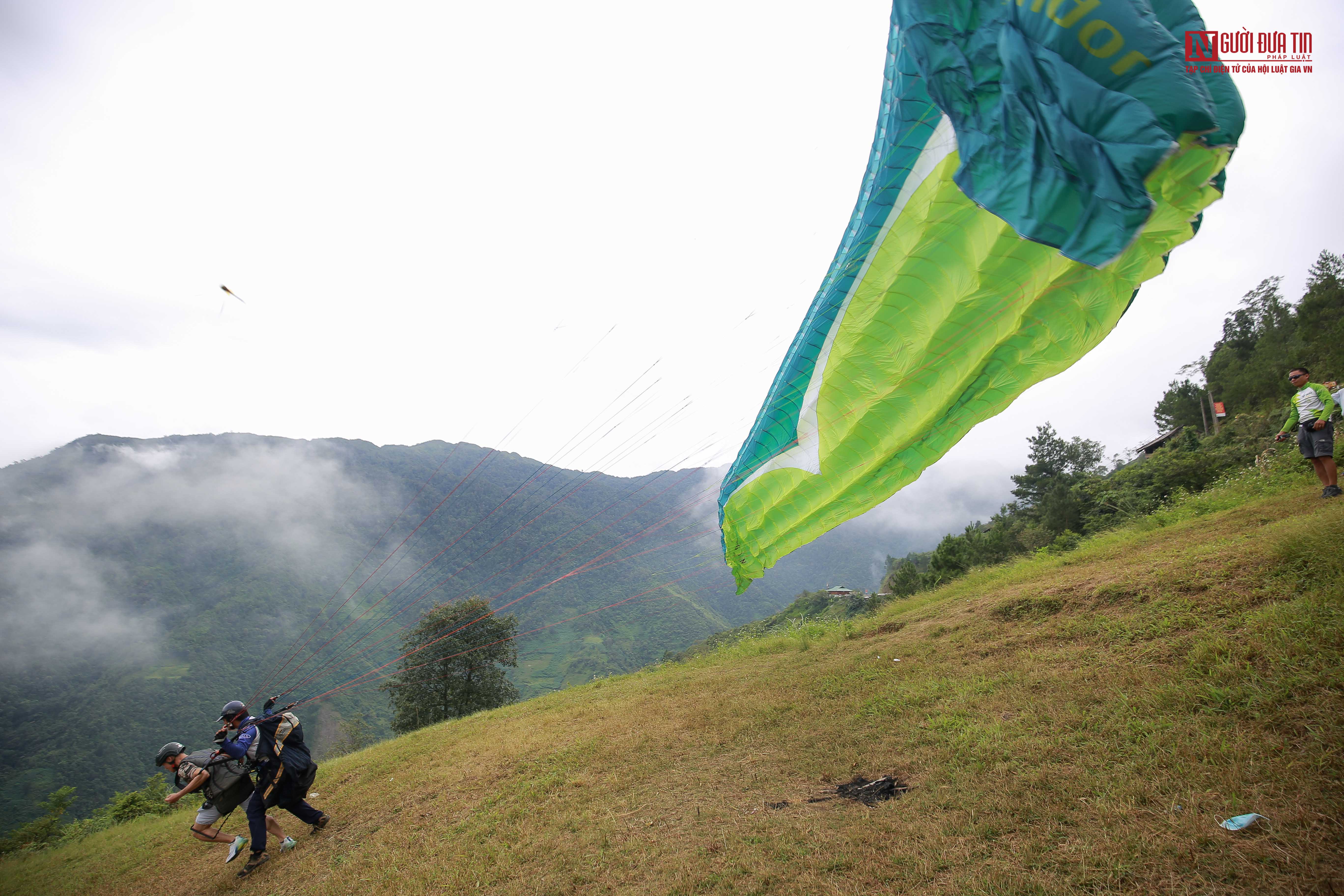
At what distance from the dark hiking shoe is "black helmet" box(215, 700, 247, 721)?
4.39 feet

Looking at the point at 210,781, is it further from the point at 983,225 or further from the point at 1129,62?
the point at 1129,62

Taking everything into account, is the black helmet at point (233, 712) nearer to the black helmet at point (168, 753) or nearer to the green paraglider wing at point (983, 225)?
the black helmet at point (168, 753)

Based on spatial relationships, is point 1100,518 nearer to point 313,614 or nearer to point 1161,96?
point 1161,96

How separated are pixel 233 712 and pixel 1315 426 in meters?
12.0

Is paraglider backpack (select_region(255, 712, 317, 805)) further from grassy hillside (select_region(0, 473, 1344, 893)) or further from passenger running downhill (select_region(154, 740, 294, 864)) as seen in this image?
grassy hillside (select_region(0, 473, 1344, 893))

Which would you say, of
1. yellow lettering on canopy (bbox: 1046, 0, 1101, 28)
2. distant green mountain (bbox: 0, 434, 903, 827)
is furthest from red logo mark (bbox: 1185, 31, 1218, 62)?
distant green mountain (bbox: 0, 434, 903, 827)

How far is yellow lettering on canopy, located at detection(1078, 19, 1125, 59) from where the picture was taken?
2.27 metres

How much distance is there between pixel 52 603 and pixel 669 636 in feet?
351

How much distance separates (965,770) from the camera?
146 inches

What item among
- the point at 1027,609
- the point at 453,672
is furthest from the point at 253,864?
the point at 453,672

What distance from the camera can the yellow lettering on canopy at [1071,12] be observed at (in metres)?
2.30

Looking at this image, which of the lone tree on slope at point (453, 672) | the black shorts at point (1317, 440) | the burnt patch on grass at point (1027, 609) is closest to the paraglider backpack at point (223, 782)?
the burnt patch on grass at point (1027, 609)

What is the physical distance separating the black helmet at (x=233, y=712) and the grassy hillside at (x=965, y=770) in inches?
59.9

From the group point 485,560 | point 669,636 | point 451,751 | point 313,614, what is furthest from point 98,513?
point 451,751
